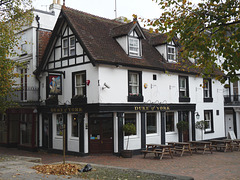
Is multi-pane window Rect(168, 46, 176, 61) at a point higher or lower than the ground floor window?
higher

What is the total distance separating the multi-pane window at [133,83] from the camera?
63.2 feet

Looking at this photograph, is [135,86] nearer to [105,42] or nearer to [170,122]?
[105,42]

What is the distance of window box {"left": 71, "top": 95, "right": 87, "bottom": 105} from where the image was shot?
709 inches

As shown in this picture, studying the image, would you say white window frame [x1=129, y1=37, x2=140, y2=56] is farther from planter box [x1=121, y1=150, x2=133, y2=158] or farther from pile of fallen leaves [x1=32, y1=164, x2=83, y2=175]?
pile of fallen leaves [x1=32, y1=164, x2=83, y2=175]

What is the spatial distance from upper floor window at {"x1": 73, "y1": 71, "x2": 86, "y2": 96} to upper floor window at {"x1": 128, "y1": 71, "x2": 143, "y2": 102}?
299 centimetres

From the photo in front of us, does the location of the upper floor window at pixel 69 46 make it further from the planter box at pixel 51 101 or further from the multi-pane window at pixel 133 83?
the multi-pane window at pixel 133 83

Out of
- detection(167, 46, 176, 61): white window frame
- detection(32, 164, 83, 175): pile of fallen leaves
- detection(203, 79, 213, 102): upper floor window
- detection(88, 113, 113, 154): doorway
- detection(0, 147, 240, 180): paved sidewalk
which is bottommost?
detection(0, 147, 240, 180): paved sidewalk

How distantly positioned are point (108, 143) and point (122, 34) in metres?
7.23

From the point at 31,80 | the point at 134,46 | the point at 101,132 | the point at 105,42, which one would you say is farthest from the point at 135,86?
the point at 31,80

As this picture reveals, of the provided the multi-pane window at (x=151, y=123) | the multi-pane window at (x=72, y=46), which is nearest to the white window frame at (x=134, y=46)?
the multi-pane window at (x=72, y=46)

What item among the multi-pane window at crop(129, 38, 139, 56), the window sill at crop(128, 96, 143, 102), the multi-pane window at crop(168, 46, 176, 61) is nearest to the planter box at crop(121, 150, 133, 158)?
the window sill at crop(128, 96, 143, 102)

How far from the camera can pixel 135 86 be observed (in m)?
19.5

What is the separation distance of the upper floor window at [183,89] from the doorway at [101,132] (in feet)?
22.7

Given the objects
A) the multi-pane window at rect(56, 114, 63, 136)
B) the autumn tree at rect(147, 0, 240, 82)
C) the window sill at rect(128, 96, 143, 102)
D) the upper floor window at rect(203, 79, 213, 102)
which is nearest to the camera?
the autumn tree at rect(147, 0, 240, 82)
